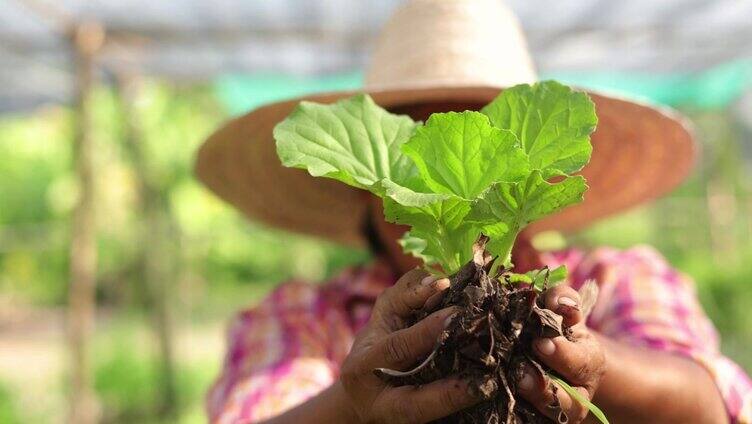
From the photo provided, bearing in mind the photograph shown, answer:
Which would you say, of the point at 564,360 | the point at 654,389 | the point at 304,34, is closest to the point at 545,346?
the point at 564,360

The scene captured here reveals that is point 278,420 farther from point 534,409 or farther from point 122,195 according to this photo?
point 122,195

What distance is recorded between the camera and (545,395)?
86 centimetres

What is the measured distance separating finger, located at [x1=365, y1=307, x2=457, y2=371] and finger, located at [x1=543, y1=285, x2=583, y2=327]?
0.34 feet

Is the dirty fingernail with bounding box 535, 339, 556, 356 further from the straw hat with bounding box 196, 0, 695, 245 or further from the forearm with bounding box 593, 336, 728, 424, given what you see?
the straw hat with bounding box 196, 0, 695, 245

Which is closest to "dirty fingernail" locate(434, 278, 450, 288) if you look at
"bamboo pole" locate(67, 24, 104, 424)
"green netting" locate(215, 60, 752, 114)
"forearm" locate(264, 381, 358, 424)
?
"forearm" locate(264, 381, 358, 424)

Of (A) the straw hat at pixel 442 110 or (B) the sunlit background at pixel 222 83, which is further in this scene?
(B) the sunlit background at pixel 222 83

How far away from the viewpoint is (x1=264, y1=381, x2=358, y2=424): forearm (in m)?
1.05

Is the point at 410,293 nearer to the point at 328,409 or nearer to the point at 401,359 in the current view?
the point at 401,359

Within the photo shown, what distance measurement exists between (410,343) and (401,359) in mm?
23

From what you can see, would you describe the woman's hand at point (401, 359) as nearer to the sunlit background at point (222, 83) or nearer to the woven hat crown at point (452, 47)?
the woven hat crown at point (452, 47)

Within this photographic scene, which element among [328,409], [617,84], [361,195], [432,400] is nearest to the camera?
[432,400]

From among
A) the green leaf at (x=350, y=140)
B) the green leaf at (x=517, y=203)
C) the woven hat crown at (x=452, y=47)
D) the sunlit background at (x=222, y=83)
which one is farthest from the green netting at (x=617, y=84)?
the green leaf at (x=517, y=203)

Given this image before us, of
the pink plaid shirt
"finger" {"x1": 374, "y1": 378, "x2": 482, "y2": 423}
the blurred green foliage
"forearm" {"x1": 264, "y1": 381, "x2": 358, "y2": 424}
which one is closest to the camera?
"finger" {"x1": 374, "y1": 378, "x2": 482, "y2": 423}

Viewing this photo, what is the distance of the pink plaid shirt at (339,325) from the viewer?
4.95ft
